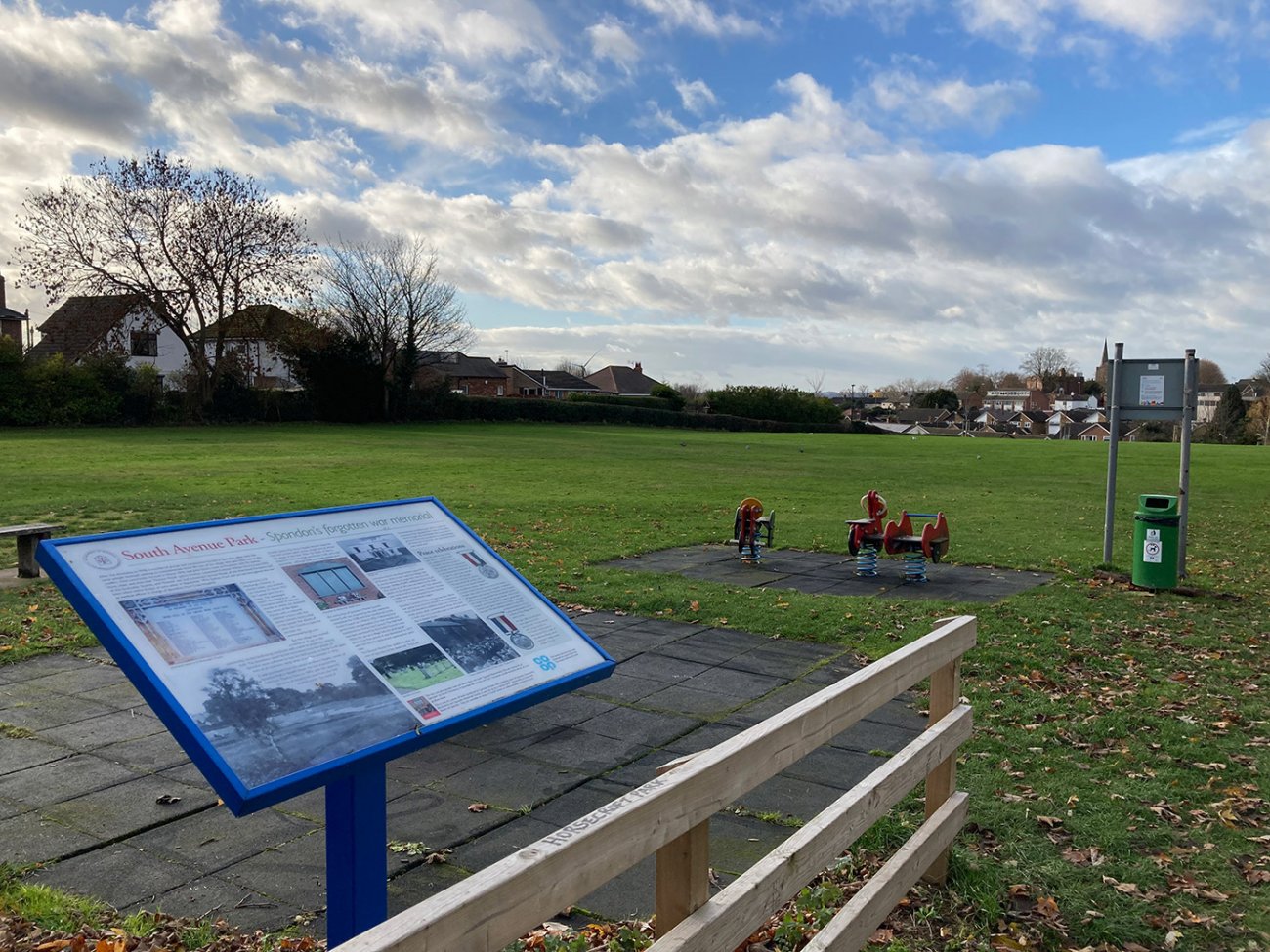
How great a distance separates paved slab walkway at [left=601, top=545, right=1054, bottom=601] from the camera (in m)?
11.1

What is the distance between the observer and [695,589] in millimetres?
10562

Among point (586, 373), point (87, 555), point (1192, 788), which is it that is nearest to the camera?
point (87, 555)

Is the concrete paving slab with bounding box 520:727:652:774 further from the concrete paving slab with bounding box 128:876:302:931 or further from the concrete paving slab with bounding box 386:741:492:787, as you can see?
the concrete paving slab with bounding box 128:876:302:931

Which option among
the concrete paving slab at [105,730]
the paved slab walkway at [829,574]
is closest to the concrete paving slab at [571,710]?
the concrete paving slab at [105,730]

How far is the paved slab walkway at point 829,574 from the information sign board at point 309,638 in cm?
755

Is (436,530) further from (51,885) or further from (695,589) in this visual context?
(695,589)

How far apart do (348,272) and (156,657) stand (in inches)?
2263

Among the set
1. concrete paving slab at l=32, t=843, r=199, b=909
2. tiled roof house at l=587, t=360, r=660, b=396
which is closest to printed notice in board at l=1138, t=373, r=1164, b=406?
concrete paving slab at l=32, t=843, r=199, b=909

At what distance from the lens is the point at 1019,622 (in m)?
9.43

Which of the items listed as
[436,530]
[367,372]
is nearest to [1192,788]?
[436,530]

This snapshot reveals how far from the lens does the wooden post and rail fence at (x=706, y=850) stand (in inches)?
Result: 70.4

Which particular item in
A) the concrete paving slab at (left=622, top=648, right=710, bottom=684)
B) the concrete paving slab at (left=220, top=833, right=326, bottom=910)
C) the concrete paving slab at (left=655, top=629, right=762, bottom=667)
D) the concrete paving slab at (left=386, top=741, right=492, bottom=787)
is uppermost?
the concrete paving slab at (left=655, top=629, right=762, bottom=667)

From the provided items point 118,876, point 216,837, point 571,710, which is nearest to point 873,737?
point 571,710

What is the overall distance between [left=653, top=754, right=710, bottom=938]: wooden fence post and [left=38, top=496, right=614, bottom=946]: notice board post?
0.95 m
